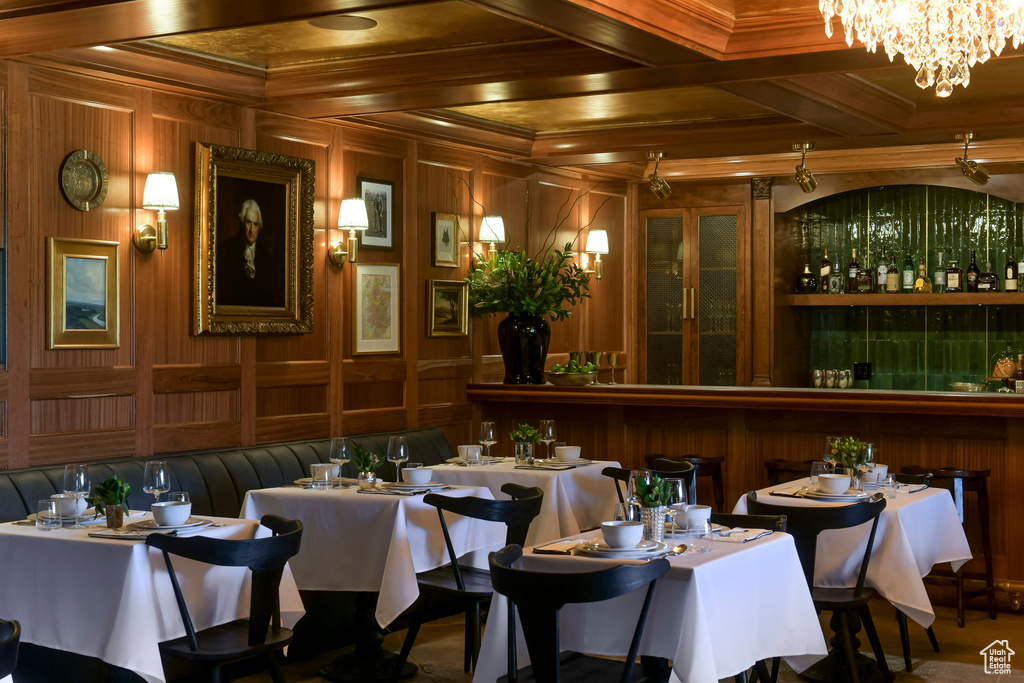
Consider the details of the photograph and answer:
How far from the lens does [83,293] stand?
17.4 feet

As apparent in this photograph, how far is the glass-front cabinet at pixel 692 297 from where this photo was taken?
933 centimetres

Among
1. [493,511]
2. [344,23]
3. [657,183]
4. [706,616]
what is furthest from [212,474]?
[657,183]

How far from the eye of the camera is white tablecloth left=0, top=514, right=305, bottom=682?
11.9 ft

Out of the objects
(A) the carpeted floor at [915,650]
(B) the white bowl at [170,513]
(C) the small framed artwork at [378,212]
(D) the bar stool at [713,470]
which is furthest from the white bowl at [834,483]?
(C) the small framed artwork at [378,212]

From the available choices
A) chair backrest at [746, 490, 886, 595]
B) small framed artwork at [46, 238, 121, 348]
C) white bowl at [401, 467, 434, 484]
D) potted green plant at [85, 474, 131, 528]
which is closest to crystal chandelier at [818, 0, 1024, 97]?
chair backrest at [746, 490, 886, 595]

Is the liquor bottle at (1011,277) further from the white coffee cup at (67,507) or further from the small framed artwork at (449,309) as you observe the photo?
the white coffee cup at (67,507)

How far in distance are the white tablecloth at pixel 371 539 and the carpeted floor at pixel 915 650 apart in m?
0.53

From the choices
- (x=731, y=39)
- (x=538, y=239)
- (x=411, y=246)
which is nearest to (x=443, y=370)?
(x=411, y=246)

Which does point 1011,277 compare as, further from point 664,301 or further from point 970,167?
point 664,301

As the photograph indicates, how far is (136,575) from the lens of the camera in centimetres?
364

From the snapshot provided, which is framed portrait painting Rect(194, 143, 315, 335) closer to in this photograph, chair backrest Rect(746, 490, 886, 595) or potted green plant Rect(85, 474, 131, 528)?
potted green plant Rect(85, 474, 131, 528)

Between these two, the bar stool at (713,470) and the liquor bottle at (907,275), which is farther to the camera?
the liquor bottle at (907,275)

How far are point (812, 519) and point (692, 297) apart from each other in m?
5.31

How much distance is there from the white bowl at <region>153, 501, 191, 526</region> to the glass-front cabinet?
602 cm
